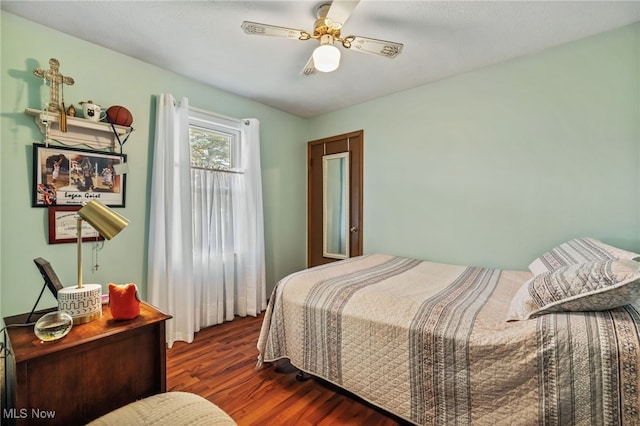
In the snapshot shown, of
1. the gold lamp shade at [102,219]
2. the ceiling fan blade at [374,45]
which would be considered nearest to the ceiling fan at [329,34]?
the ceiling fan blade at [374,45]

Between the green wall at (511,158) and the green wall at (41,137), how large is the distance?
193 cm

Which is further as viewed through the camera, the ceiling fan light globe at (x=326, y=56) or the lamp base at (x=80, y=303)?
the ceiling fan light globe at (x=326, y=56)

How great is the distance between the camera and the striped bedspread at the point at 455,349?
42.0 inches

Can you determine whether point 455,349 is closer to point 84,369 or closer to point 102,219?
point 84,369

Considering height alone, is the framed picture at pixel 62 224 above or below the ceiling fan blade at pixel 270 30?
below

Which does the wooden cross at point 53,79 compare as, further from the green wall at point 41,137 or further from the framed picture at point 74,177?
the framed picture at point 74,177

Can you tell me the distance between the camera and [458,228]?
2629mm

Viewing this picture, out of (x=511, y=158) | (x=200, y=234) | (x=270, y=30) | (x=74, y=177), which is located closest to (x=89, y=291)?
(x=74, y=177)

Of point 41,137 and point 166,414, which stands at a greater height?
point 41,137

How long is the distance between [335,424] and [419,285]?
3.34 ft

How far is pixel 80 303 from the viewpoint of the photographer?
44.8 inches

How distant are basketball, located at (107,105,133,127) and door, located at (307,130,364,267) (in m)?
2.21

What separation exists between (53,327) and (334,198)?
2.93 metres

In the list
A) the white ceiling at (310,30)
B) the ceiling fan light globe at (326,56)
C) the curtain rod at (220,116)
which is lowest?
the ceiling fan light globe at (326,56)
